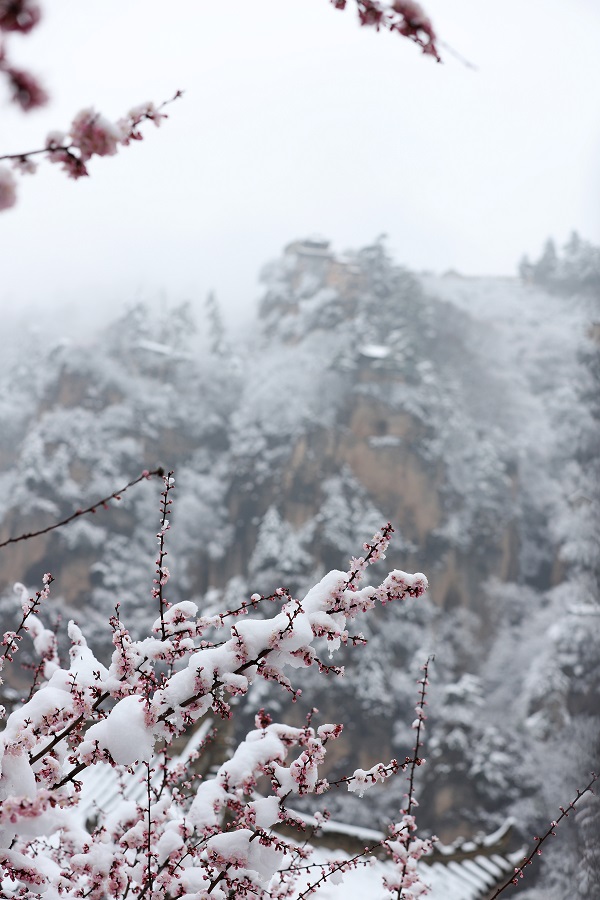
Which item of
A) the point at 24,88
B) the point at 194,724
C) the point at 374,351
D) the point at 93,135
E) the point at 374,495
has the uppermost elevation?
the point at 374,351

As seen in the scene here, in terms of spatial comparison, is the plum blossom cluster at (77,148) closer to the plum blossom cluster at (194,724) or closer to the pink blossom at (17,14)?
the pink blossom at (17,14)

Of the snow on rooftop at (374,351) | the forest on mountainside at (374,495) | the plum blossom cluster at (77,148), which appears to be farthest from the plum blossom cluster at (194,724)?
the snow on rooftop at (374,351)

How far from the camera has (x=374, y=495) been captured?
77.7 feet

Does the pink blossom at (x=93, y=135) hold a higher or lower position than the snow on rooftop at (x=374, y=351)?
lower

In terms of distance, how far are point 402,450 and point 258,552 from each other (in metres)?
7.33

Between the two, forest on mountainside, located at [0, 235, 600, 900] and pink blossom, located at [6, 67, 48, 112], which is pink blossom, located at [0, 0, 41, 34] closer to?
pink blossom, located at [6, 67, 48, 112]

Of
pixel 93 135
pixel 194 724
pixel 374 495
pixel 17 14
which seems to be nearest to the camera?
pixel 17 14

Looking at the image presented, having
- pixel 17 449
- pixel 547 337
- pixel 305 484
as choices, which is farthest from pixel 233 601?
pixel 547 337

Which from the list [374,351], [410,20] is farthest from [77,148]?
[374,351]

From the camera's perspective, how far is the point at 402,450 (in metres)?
24.5

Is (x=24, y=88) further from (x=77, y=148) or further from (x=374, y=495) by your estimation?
(x=374, y=495)

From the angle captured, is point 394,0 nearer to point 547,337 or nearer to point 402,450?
point 402,450

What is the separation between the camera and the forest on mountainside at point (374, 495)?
18.3 metres

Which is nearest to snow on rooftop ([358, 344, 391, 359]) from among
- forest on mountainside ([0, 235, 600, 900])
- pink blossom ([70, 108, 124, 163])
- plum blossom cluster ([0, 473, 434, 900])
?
forest on mountainside ([0, 235, 600, 900])
